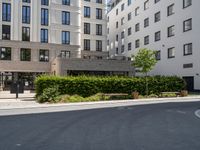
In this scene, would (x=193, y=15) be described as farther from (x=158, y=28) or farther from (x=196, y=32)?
(x=158, y=28)

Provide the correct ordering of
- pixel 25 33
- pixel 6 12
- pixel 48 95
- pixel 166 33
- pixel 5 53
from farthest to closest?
pixel 25 33, pixel 6 12, pixel 5 53, pixel 166 33, pixel 48 95

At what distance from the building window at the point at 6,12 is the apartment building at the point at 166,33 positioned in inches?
817

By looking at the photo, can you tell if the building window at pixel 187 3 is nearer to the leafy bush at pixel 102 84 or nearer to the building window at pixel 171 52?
the building window at pixel 171 52

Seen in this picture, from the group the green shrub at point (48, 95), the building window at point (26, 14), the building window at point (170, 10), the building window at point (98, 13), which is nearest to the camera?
the green shrub at point (48, 95)

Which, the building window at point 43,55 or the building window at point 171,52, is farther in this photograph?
the building window at point 43,55

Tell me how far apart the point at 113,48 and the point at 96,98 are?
38611 millimetres

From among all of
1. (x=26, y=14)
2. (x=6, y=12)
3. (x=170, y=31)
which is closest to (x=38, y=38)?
(x=26, y=14)

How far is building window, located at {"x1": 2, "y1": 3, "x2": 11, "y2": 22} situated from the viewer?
44.0 metres

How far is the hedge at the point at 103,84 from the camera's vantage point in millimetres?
25062

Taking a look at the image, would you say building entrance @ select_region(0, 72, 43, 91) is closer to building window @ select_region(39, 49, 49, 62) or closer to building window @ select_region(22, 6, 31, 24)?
building window @ select_region(39, 49, 49, 62)

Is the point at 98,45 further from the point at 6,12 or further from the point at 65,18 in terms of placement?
the point at 6,12

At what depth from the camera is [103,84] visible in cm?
2691

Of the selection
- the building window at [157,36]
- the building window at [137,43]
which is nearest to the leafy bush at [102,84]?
the building window at [157,36]

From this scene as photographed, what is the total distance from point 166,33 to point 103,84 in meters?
18.4
